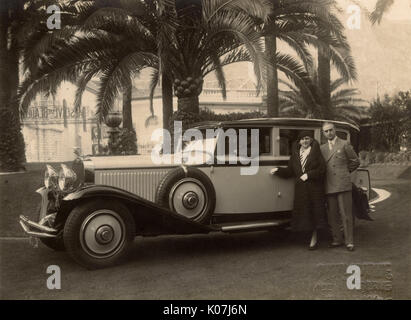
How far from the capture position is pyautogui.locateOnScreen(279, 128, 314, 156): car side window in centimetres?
605

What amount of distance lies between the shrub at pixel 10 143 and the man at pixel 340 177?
739 centimetres

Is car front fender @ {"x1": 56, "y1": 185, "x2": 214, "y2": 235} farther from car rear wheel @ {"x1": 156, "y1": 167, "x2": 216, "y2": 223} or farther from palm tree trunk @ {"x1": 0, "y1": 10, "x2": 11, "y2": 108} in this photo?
palm tree trunk @ {"x1": 0, "y1": 10, "x2": 11, "y2": 108}

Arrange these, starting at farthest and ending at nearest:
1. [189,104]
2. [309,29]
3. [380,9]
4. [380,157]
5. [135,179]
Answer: [380,157]
[309,29]
[189,104]
[380,9]
[135,179]

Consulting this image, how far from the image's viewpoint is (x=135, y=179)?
551cm

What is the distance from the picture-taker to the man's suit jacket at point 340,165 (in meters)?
5.64

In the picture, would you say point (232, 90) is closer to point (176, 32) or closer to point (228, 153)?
point (176, 32)

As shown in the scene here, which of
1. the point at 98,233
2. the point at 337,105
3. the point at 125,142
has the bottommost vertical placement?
the point at 98,233

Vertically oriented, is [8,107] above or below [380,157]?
above

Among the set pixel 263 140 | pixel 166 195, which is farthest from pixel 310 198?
pixel 166 195

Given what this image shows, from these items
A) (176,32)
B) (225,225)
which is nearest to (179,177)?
(225,225)

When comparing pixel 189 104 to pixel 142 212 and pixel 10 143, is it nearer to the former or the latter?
pixel 142 212

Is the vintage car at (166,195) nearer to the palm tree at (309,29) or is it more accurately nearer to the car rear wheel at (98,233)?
the car rear wheel at (98,233)

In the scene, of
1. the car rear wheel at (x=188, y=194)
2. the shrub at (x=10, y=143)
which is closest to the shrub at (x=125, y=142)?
the shrub at (x=10, y=143)

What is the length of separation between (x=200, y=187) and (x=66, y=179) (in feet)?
5.05
